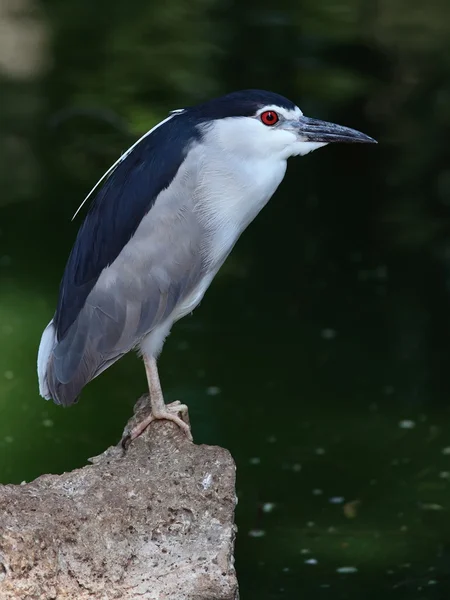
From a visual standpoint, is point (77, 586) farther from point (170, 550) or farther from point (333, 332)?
point (333, 332)

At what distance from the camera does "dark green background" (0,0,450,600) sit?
4.48 metres

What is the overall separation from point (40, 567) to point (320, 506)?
2.02m

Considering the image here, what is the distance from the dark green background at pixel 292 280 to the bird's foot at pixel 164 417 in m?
1.00

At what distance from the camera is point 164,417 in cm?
323

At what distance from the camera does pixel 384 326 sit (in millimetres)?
5707

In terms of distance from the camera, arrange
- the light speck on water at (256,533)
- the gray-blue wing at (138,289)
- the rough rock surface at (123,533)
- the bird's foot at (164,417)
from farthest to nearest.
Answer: the light speck on water at (256,533) < the gray-blue wing at (138,289) < the bird's foot at (164,417) < the rough rock surface at (123,533)

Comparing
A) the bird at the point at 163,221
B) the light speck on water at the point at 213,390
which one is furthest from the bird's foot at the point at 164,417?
the light speck on water at the point at 213,390

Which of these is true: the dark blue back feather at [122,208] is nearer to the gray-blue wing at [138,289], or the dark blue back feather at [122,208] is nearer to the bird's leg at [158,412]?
the gray-blue wing at [138,289]

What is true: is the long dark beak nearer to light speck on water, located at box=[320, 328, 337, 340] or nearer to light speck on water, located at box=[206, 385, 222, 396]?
light speck on water, located at box=[206, 385, 222, 396]

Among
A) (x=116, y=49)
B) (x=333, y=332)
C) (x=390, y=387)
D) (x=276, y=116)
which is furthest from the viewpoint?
(x=116, y=49)

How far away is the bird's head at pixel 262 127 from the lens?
11.2 ft

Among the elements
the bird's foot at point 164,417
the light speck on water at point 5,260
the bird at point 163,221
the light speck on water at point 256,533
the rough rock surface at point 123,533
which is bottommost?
the rough rock surface at point 123,533

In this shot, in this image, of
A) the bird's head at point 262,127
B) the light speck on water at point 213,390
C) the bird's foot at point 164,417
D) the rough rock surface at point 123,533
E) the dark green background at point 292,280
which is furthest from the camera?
the light speck on water at point 213,390

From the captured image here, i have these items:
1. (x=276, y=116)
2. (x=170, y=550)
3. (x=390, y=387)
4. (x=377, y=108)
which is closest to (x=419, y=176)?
(x=377, y=108)
